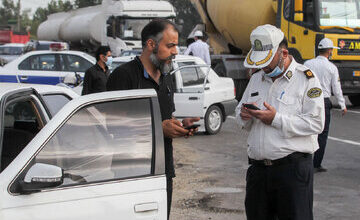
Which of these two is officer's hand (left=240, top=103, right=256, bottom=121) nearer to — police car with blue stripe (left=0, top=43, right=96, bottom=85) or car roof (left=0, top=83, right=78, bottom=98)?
car roof (left=0, top=83, right=78, bottom=98)

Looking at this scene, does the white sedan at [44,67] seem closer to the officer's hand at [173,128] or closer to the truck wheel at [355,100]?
the truck wheel at [355,100]

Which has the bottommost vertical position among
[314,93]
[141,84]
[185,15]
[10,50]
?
[10,50]

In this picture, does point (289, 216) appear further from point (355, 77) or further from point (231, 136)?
point (355, 77)

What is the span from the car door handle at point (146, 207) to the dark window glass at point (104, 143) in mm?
185

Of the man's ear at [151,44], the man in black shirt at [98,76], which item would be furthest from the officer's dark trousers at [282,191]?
the man in black shirt at [98,76]

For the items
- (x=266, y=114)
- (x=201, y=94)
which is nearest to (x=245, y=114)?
(x=266, y=114)

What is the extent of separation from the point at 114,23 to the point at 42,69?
10.5 meters

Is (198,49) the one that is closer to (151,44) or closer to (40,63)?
(40,63)

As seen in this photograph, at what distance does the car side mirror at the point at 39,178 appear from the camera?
3.55m

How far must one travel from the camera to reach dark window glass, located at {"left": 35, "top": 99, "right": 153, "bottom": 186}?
3840mm

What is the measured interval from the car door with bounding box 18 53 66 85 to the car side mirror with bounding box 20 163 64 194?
1270 cm

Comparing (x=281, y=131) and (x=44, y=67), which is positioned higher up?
(x=281, y=131)

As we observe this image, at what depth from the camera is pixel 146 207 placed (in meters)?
3.81

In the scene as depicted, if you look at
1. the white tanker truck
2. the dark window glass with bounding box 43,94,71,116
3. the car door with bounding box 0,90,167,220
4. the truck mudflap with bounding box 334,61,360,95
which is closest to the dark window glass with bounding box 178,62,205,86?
the truck mudflap with bounding box 334,61,360,95
